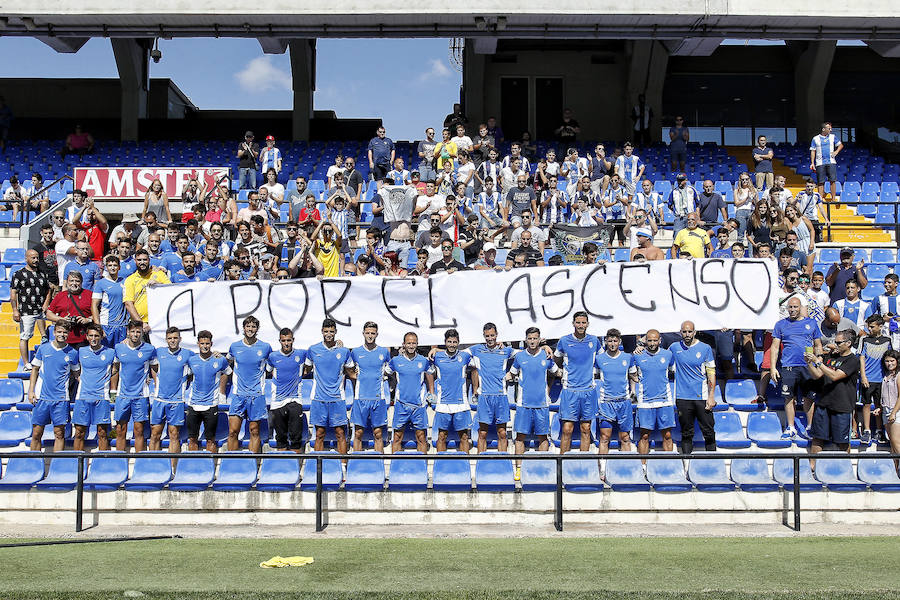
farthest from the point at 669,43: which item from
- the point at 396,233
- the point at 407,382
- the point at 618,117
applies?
the point at 407,382

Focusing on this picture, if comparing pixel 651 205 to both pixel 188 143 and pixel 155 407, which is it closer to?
pixel 155 407

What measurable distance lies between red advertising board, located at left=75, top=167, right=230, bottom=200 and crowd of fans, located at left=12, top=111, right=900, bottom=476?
2.90 m

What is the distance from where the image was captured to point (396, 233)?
13.5 m

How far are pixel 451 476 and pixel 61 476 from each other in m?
3.89

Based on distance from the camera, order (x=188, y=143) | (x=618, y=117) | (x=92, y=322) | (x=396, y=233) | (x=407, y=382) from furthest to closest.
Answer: (x=618, y=117), (x=188, y=143), (x=396, y=233), (x=92, y=322), (x=407, y=382)

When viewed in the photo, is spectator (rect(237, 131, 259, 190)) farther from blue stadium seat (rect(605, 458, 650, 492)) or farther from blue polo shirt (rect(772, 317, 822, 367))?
blue stadium seat (rect(605, 458, 650, 492))

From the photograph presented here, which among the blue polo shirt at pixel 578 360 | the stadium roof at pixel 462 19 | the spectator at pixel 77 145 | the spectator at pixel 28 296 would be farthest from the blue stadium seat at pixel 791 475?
the spectator at pixel 77 145

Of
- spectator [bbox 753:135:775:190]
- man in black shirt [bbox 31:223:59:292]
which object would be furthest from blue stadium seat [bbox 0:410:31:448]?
spectator [bbox 753:135:775:190]

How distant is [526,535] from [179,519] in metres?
3.52

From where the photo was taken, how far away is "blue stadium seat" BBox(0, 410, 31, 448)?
35.6ft

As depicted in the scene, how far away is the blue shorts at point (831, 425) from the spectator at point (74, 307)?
8.54 metres

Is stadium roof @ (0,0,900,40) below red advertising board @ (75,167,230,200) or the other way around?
the other way around

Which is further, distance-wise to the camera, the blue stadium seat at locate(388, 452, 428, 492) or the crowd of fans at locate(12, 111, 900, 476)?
the crowd of fans at locate(12, 111, 900, 476)

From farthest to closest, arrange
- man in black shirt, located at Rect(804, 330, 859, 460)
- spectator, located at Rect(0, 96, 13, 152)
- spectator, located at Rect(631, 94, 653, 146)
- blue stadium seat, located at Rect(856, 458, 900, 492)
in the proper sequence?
spectator, located at Rect(0, 96, 13, 152)
spectator, located at Rect(631, 94, 653, 146)
man in black shirt, located at Rect(804, 330, 859, 460)
blue stadium seat, located at Rect(856, 458, 900, 492)
